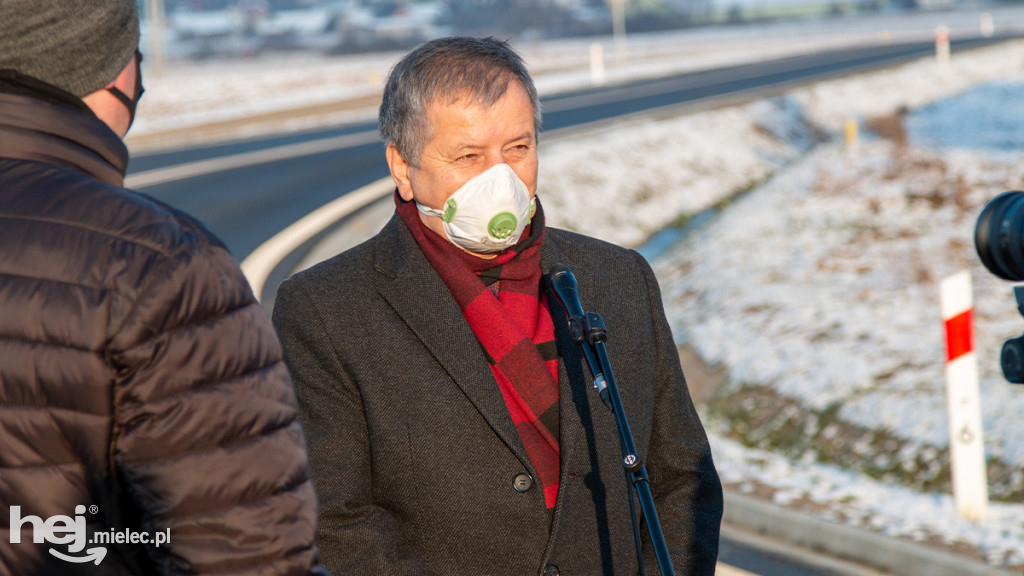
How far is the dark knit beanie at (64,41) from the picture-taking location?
157 cm

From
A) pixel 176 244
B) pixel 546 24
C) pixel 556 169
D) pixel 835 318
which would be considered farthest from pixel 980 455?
pixel 546 24

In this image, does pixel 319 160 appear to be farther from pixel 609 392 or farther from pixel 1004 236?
pixel 609 392

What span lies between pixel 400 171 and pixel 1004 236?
157 cm

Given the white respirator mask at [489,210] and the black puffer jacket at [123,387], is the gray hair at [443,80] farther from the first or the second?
the black puffer jacket at [123,387]

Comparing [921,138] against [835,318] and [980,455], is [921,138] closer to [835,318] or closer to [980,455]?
[835,318]

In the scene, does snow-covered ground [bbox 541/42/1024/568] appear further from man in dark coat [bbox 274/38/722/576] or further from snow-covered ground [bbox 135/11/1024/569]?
man in dark coat [bbox 274/38/722/576]

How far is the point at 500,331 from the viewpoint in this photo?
237 centimetres

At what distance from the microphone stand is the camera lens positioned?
4.21ft

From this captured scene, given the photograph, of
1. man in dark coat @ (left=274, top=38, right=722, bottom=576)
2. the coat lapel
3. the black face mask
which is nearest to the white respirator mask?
man in dark coat @ (left=274, top=38, right=722, bottom=576)

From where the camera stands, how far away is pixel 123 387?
1.43 m

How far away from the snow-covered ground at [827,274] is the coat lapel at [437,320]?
12.6 ft

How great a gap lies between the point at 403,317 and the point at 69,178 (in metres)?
1.00

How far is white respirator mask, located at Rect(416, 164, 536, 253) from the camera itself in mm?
2381

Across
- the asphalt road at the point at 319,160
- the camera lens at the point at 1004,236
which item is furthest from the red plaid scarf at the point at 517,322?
the asphalt road at the point at 319,160
